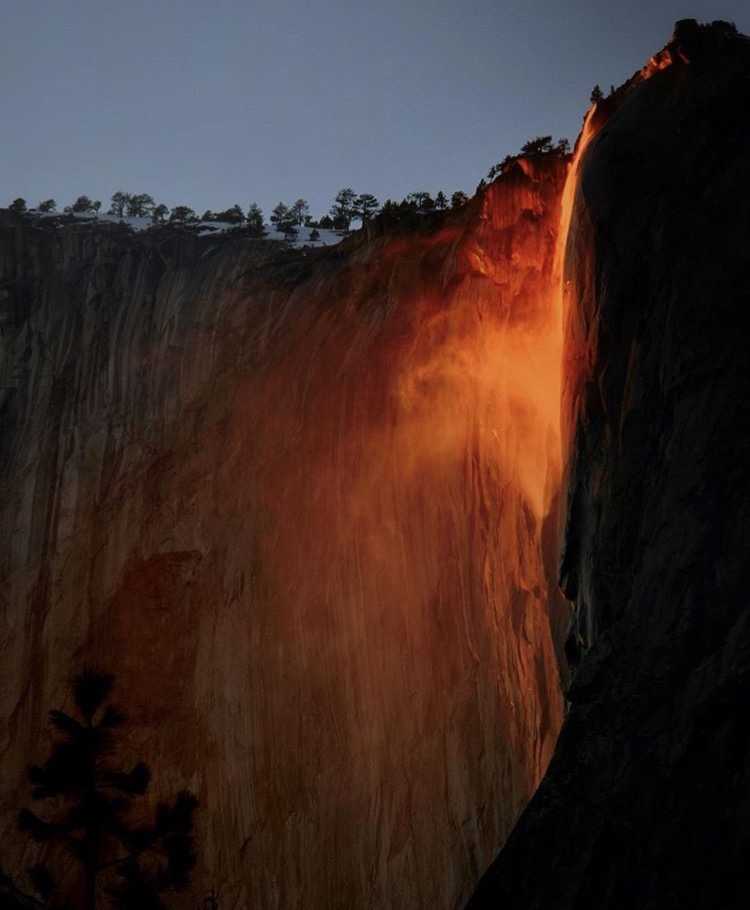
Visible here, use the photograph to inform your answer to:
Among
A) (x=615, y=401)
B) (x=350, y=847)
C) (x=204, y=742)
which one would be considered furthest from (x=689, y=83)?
(x=204, y=742)

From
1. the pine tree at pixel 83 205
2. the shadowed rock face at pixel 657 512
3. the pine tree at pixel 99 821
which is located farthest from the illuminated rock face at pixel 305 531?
the pine tree at pixel 83 205

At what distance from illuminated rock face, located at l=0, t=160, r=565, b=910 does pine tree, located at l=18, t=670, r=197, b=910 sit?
162 centimetres

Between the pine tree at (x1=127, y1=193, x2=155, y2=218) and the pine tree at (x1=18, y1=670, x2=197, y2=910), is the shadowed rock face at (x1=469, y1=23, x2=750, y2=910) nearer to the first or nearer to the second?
the pine tree at (x1=18, y1=670, x2=197, y2=910)

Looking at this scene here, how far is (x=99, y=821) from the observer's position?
16.5 metres

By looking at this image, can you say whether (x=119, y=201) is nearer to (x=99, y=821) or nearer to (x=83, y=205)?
(x=83, y=205)

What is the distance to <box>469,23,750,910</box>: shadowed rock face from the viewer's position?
663cm

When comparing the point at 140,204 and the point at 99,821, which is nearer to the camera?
the point at 99,821

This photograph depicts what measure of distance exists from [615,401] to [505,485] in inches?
249

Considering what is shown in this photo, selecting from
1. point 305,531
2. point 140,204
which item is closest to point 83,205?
point 140,204

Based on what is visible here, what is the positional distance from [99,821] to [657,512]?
1187 cm

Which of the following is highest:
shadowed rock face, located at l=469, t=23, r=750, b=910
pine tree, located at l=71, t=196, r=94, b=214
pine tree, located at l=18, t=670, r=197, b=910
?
pine tree, located at l=71, t=196, r=94, b=214

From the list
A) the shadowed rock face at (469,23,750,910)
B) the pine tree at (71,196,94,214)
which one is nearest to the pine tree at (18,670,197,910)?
the shadowed rock face at (469,23,750,910)

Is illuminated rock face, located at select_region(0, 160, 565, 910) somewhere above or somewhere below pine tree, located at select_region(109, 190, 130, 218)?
below

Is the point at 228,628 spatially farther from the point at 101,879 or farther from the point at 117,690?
the point at 101,879
